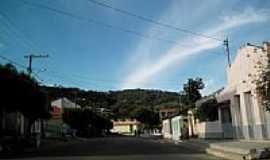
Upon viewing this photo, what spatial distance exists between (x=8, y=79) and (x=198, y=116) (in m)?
27.8

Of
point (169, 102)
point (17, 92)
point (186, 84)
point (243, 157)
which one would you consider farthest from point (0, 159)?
point (169, 102)

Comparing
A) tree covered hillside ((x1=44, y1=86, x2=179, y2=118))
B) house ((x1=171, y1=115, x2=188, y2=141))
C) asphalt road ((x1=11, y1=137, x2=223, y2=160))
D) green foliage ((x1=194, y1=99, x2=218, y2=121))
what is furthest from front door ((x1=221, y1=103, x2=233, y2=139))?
tree covered hillside ((x1=44, y1=86, x2=179, y2=118))

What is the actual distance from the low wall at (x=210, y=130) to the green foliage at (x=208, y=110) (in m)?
0.78

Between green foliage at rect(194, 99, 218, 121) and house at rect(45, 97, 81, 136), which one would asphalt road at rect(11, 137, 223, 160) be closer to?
green foliage at rect(194, 99, 218, 121)

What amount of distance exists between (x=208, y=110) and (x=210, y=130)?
2.35 meters

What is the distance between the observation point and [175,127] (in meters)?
76.7

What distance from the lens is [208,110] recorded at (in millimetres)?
55031

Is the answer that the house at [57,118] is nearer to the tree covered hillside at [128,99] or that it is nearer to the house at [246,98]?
the tree covered hillside at [128,99]

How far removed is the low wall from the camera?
170ft

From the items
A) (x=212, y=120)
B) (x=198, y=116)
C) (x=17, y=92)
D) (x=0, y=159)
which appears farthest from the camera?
(x=198, y=116)

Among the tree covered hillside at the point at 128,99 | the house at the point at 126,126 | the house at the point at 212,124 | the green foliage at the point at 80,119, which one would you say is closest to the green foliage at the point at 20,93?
the house at the point at 212,124

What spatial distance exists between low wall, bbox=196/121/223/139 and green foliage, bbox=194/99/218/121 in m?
0.78

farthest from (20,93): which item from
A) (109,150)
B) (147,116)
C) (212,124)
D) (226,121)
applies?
(147,116)

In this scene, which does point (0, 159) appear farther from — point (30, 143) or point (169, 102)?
point (169, 102)
